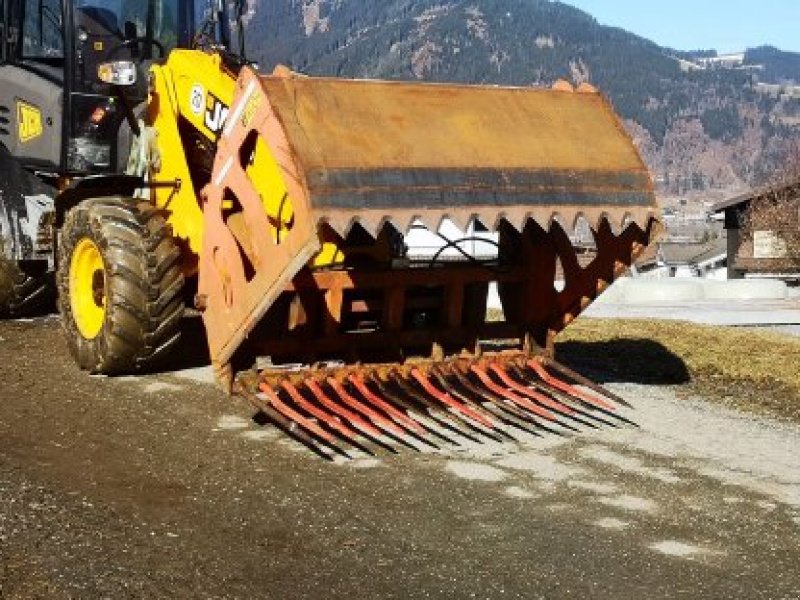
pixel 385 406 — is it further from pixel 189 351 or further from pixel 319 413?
pixel 189 351

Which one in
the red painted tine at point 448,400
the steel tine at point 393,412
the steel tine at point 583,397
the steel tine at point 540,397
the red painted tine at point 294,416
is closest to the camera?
the red painted tine at point 294,416

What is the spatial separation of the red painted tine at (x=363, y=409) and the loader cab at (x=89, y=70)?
294 centimetres

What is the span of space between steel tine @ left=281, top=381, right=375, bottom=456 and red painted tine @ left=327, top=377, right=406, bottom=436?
119mm

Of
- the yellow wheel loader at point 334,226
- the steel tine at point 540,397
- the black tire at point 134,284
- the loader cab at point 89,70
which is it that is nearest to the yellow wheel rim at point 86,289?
the yellow wheel loader at point 334,226

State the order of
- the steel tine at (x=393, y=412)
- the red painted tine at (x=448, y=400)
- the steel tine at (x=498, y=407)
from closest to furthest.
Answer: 1. the steel tine at (x=393, y=412)
2. the red painted tine at (x=448, y=400)
3. the steel tine at (x=498, y=407)

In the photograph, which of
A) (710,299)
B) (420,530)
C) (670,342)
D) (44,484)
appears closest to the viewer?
(420,530)

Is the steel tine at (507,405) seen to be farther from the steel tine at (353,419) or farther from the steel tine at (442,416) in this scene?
the steel tine at (353,419)

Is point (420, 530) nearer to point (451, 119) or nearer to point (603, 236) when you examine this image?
point (451, 119)

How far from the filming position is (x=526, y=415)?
6.45m

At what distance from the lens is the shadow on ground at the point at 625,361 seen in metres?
8.49

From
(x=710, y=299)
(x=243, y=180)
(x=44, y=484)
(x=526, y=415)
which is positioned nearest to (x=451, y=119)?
(x=243, y=180)

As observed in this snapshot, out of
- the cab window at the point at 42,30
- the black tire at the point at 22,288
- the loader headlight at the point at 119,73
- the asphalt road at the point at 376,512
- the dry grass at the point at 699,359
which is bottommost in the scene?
the asphalt road at the point at 376,512

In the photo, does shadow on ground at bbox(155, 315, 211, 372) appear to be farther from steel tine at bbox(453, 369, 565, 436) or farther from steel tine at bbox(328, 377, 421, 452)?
steel tine at bbox(453, 369, 565, 436)

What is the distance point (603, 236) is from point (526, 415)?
132 centimetres
